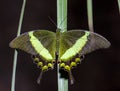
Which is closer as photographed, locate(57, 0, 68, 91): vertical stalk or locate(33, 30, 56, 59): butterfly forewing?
locate(57, 0, 68, 91): vertical stalk

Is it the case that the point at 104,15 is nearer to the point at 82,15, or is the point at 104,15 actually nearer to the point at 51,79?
the point at 82,15

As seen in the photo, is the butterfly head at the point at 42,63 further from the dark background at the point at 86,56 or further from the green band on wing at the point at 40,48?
the dark background at the point at 86,56

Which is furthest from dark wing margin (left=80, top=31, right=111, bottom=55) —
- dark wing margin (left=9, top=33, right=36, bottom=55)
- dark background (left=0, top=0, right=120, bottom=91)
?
dark background (left=0, top=0, right=120, bottom=91)

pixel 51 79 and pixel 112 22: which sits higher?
pixel 112 22

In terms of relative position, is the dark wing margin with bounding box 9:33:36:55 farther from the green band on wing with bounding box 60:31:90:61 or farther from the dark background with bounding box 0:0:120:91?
the dark background with bounding box 0:0:120:91

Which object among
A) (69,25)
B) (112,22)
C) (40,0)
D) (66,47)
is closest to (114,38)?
(112,22)

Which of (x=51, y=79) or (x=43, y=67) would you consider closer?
(x=43, y=67)

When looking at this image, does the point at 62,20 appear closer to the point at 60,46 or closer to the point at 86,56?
the point at 60,46
